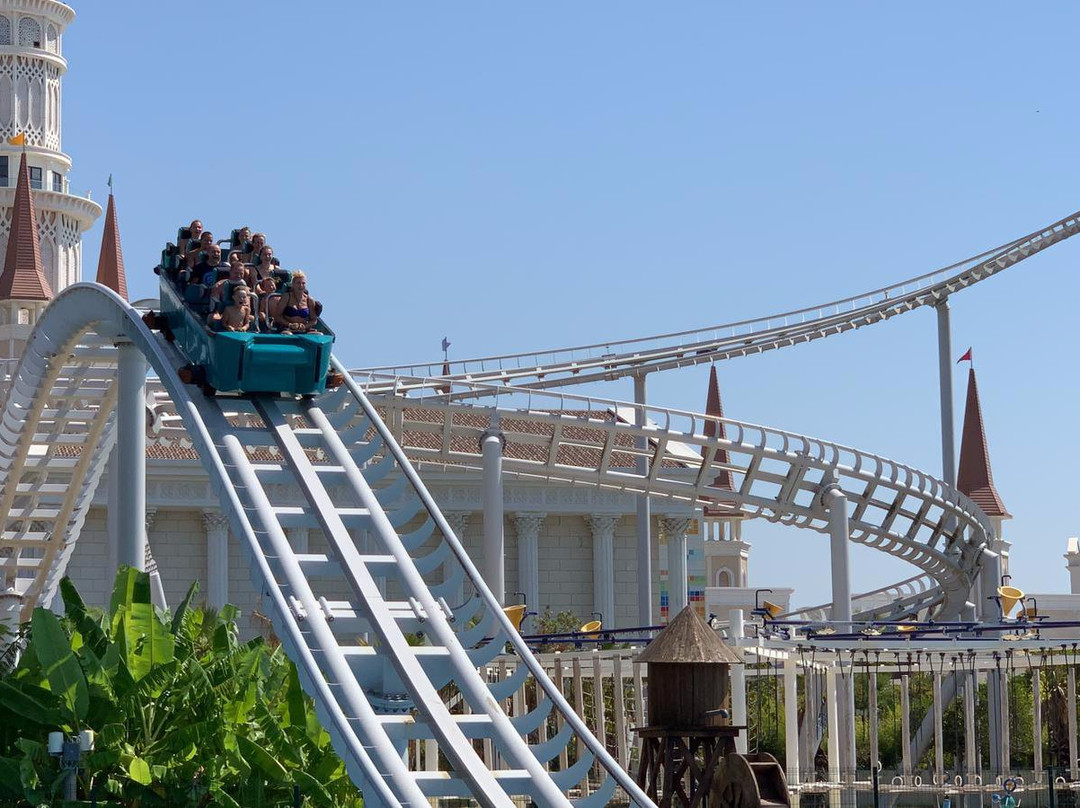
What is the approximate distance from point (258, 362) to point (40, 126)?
80.1 metres

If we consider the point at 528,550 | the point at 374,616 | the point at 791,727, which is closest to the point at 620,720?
the point at 791,727

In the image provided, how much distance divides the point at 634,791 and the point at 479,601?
3.39 meters

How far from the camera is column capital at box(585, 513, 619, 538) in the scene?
285 feet

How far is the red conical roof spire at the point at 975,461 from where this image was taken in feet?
280

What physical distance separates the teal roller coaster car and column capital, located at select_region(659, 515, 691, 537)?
64.2m

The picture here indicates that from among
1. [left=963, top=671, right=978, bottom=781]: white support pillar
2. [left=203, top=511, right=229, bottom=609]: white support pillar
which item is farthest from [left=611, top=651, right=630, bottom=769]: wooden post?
[left=203, top=511, right=229, bottom=609]: white support pillar

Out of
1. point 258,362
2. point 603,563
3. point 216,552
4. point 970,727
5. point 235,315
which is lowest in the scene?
point 970,727

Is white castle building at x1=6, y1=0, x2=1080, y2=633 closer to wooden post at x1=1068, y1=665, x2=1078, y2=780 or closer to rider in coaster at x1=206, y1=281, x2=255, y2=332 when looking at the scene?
wooden post at x1=1068, y1=665, x2=1078, y2=780

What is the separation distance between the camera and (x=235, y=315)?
74.1ft

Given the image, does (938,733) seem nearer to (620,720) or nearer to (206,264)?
(620,720)

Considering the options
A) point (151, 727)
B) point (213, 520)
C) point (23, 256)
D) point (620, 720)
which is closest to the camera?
point (151, 727)

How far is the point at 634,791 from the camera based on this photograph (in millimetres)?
17219

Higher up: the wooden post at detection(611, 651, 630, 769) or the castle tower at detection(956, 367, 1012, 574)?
the castle tower at detection(956, 367, 1012, 574)

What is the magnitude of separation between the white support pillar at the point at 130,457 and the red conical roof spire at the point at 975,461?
63041 mm
